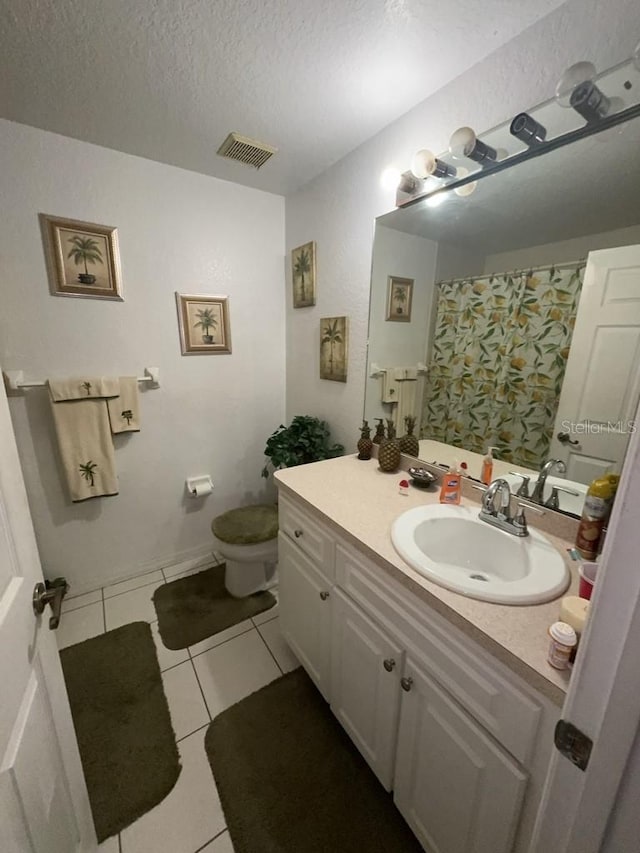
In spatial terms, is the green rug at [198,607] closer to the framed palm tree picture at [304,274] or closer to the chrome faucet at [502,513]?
the chrome faucet at [502,513]

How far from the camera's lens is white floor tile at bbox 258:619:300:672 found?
1.55m

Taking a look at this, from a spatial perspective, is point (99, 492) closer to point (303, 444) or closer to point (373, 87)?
point (303, 444)

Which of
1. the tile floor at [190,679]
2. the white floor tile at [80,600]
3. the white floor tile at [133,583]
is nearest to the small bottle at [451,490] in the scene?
the tile floor at [190,679]

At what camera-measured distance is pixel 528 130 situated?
95 centimetres

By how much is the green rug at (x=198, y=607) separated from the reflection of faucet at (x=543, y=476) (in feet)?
4.91

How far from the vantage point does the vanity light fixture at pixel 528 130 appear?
0.93 metres

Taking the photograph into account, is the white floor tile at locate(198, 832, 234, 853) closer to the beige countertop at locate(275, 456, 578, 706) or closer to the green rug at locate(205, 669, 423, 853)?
the green rug at locate(205, 669, 423, 853)

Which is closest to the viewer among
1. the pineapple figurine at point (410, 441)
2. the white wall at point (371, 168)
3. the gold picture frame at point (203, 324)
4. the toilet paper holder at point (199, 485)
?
the white wall at point (371, 168)

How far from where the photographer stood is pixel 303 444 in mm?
1911

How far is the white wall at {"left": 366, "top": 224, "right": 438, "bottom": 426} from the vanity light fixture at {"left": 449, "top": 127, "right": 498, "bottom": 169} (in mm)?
318

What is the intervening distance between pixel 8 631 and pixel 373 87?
1.86 metres

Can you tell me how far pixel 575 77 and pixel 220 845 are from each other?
2328 mm

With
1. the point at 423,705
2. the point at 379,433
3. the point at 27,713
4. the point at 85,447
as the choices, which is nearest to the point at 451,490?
the point at 379,433

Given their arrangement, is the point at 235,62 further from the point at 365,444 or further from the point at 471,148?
the point at 365,444
